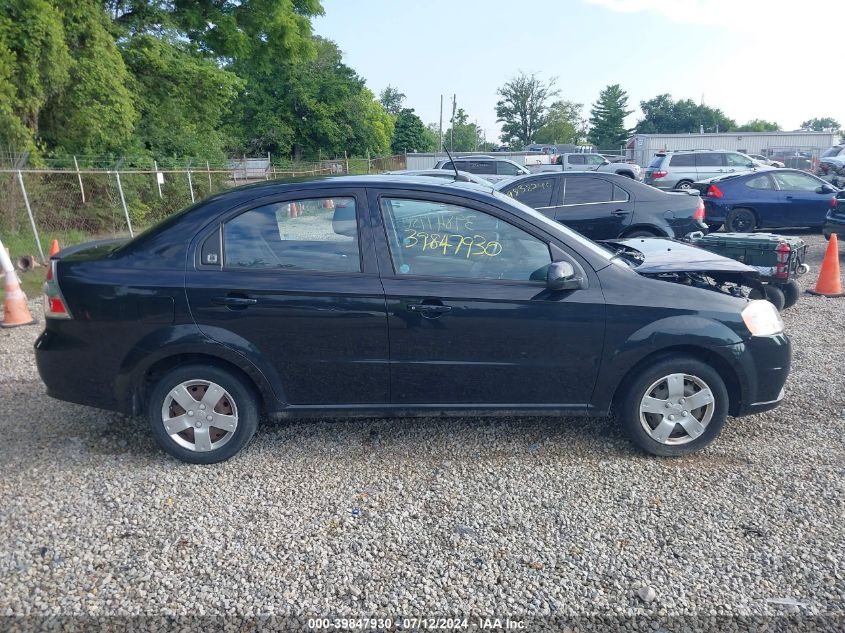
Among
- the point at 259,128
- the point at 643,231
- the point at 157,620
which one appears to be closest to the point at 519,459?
the point at 157,620

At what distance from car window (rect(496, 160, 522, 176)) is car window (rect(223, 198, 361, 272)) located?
18.7 metres

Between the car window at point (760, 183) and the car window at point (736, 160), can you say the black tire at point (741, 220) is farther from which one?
the car window at point (736, 160)

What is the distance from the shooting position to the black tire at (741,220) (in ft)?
42.4

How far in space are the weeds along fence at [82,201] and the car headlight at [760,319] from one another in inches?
338

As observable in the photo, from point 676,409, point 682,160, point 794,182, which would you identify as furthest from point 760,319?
point 682,160

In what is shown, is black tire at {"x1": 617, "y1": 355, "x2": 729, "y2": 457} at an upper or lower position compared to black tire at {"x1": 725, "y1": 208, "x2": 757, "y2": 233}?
upper

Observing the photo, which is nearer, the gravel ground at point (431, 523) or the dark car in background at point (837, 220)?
the gravel ground at point (431, 523)

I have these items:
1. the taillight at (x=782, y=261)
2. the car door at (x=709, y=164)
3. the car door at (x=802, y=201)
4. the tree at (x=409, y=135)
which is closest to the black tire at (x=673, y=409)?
the taillight at (x=782, y=261)

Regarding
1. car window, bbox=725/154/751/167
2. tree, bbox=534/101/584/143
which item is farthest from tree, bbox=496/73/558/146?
car window, bbox=725/154/751/167

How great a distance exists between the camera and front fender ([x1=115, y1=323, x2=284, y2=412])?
12.4ft

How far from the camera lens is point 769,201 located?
12797 millimetres

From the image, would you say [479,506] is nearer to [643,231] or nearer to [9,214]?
[643,231]

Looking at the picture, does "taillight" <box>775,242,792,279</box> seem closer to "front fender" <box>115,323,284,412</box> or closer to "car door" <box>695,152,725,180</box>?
"front fender" <box>115,323,284,412</box>

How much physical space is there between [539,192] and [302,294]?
616 centimetres
